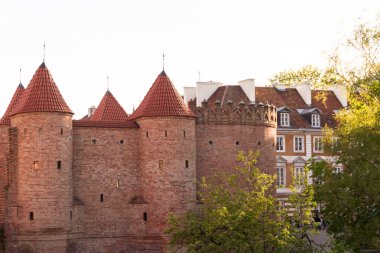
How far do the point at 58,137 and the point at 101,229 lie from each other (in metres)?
5.42

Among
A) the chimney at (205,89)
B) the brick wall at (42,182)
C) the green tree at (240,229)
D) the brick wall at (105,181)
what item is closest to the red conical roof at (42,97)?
the brick wall at (42,182)

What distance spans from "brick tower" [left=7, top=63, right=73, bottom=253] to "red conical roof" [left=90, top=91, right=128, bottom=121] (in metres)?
6.09

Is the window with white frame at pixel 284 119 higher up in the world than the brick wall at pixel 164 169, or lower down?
higher up

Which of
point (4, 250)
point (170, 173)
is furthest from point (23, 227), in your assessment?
point (170, 173)

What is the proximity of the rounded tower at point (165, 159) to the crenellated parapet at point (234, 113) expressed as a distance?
1612mm

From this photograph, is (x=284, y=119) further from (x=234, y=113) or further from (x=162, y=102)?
(x=162, y=102)

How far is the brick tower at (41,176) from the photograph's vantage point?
41.4 metres

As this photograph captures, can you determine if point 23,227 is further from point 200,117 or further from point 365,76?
point 365,76

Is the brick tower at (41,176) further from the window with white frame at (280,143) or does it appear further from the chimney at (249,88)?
the window with white frame at (280,143)

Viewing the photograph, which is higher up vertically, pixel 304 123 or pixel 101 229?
pixel 304 123

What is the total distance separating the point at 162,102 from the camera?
44.4m

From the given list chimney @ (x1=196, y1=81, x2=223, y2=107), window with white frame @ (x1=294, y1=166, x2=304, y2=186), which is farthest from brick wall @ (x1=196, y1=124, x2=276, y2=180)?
chimney @ (x1=196, y1=81, x2=223, y2=107)

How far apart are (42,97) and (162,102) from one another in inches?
251

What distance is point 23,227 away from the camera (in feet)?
136
